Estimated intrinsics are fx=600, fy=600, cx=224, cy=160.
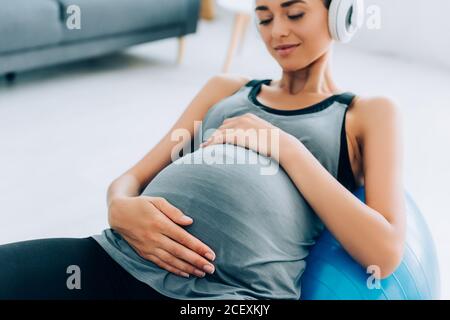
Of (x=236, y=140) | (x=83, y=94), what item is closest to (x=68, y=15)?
(x=83, y=94)

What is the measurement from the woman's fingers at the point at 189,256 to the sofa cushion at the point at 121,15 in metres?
2.15

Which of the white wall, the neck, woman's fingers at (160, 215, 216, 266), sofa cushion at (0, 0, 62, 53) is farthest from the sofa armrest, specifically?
woman's fingers at (160, 215, 216, 266)

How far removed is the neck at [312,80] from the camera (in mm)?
1230

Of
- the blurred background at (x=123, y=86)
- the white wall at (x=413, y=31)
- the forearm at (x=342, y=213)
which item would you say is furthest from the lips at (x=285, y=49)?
the white wall at (x=413, y=31)

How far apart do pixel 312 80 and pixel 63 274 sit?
0.62 m

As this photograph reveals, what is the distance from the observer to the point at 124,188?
1168 mm

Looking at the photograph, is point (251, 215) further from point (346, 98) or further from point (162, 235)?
point (346, 98)

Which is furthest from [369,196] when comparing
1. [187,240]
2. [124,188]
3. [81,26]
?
[81,26]

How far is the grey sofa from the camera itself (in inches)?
104

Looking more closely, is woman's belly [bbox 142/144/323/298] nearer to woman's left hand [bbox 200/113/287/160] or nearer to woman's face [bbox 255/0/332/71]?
woman's left hand [bbox 200/113/287/160]

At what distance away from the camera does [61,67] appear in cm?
333

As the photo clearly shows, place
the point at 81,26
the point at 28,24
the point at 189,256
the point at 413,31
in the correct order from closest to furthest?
the point at 189,256, the point at 28,24, the point at 81,26, the point at 413,31
